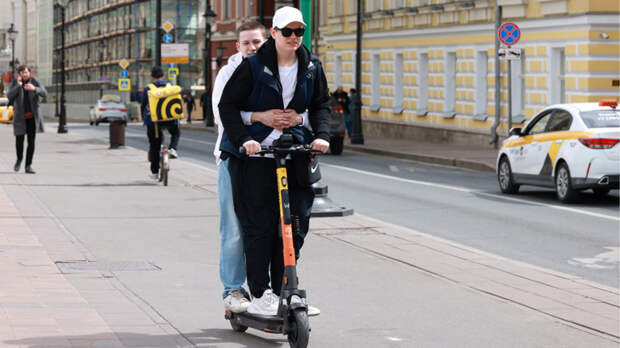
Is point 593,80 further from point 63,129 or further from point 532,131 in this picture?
point 63,129

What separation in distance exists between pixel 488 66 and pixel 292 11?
30.4m

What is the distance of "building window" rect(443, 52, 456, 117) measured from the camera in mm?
40000

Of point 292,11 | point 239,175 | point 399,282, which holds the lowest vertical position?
point 399,282

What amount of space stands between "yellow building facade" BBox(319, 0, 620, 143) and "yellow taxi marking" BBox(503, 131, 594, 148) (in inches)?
432

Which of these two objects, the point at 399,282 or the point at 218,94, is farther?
the point at 399,282

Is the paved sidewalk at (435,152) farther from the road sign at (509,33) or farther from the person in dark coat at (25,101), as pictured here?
the person in dark coat at (25,101)

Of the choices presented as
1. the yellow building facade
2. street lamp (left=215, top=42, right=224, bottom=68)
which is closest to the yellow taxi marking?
the yellow building facade

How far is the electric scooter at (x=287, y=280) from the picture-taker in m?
6.48

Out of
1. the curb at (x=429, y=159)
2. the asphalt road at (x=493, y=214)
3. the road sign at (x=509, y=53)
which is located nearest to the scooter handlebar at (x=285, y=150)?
the asphalt road at (x=493, y=214)

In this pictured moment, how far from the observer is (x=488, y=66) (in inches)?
1442

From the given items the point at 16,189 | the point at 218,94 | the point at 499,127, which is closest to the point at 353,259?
the point at 218,94

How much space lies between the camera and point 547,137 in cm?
1909

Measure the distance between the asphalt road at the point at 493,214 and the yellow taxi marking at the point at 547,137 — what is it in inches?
32.6

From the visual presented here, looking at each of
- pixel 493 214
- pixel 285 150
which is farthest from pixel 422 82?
pixel 285 150
